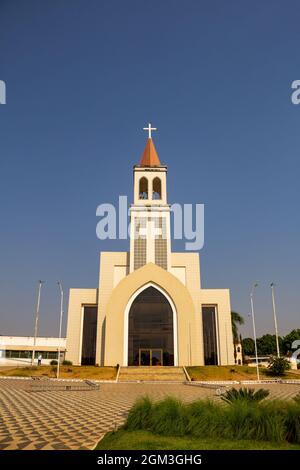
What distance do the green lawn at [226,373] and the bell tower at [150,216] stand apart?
14663mm

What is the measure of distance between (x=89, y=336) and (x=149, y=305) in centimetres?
1090

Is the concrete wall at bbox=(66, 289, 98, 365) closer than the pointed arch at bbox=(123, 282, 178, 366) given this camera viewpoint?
No

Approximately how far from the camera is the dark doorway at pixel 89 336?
48312 millimetres

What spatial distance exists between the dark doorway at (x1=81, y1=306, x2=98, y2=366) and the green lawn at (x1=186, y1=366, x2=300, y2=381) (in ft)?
50.5

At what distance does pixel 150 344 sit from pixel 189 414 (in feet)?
112

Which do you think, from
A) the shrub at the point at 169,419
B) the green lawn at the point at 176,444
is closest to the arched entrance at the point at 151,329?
the shrub at the point at 169,419

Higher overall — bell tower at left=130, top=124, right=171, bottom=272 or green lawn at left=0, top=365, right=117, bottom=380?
bell tower at left=130, top=124, right=171, bottom=272

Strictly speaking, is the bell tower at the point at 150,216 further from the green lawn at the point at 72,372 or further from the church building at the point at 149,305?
the green lawn at the point at 72,372

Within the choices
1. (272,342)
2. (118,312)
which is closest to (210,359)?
(118,312)

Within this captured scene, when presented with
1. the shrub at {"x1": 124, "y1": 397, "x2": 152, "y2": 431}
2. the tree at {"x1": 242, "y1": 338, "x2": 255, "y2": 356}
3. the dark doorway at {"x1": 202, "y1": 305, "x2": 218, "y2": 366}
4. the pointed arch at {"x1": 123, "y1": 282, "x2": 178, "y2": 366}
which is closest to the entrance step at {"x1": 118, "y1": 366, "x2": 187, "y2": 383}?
the pointed arch at {"x1": 123, "y1": 282, "x2": 178, "y2": 366}

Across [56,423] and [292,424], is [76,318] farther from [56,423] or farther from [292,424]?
[292,424]

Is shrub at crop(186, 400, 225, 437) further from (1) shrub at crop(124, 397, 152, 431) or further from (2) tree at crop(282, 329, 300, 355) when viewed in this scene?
(2) tree at crop(282, 329, 300, 355)

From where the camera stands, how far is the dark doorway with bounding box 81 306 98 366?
48.3 metres
